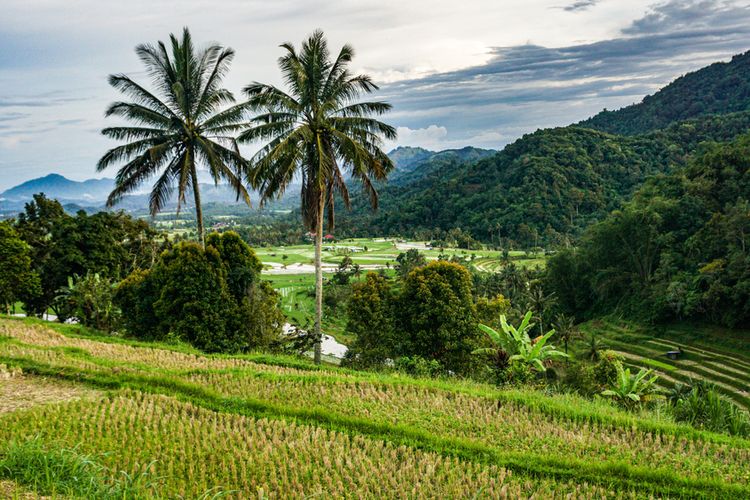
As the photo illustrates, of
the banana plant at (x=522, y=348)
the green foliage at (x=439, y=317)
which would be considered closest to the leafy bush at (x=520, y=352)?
the banana plant at (x=522, y=348)

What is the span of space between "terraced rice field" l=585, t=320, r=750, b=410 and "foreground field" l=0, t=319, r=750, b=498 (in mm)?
25341

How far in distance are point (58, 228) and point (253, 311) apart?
14298 millimetres

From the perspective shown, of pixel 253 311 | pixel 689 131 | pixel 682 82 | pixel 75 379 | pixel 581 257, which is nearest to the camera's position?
pixel 75 379

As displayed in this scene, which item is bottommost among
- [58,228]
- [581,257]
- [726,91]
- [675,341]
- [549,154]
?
[675,341]

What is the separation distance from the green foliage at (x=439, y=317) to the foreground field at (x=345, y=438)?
7959 mm

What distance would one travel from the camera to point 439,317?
18469mm

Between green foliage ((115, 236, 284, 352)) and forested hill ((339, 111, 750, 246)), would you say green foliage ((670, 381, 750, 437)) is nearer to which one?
green foliage ((115, 236, 284, 352))

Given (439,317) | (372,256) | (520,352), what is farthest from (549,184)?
(520,352)

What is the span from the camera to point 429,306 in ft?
61.5

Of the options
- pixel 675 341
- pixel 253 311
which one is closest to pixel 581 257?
pixel 675 341

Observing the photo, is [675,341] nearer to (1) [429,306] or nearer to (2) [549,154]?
(1) [429,306]

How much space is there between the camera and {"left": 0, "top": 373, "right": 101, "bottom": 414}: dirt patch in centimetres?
815

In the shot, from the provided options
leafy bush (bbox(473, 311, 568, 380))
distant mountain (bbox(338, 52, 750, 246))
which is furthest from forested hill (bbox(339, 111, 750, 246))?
leafy bush (bbox(473, 311, 568, 380))

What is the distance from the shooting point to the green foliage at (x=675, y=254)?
3884 centimetres
